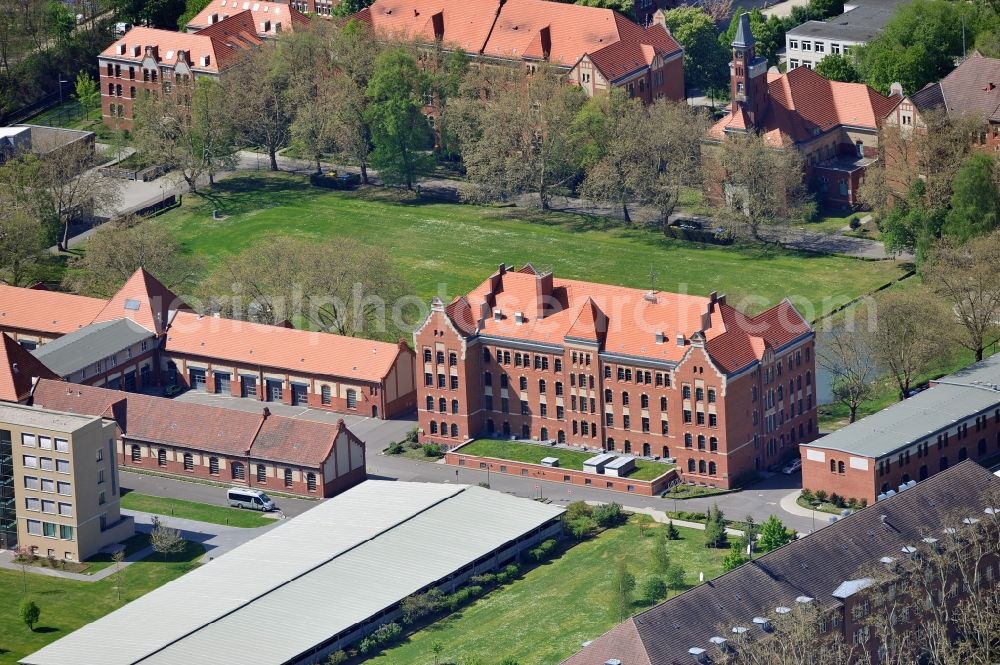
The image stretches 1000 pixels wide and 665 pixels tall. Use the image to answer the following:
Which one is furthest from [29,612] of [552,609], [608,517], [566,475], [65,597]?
[566,475]

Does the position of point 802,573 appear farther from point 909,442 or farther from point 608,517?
point 909,442

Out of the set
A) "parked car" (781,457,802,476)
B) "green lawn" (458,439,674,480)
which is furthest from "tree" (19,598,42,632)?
"parked car" (781,457,802,476)

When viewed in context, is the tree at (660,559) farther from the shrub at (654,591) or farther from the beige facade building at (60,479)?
the beige facade building at (60,479)

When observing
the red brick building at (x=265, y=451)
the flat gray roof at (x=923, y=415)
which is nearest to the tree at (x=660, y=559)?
the flat gray roof at (x=923, y=415)

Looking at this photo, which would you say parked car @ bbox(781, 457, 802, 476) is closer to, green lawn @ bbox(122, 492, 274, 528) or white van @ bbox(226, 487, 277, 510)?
white van @ bbox(226, 487, 277, 510)

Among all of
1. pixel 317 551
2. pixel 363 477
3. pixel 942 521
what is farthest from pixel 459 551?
pixel 942 521

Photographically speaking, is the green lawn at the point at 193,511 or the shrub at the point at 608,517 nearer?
the shrub at the point at 608,517
